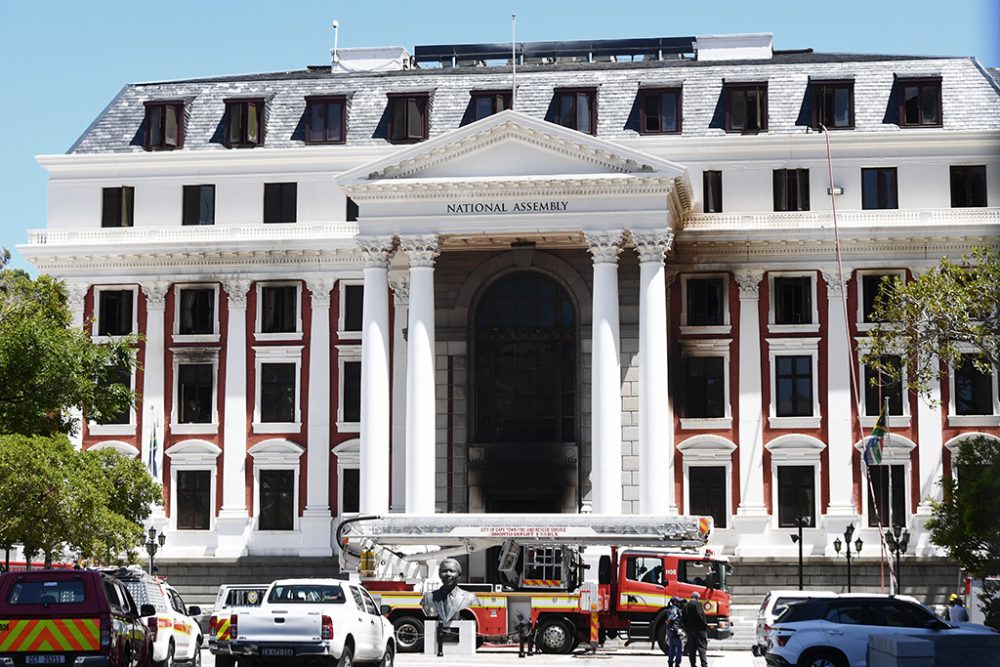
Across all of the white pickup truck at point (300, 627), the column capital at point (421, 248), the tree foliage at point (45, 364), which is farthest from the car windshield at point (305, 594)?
the column capital at point (421, 248)

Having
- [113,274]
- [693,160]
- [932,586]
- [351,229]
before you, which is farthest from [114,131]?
[932,586]

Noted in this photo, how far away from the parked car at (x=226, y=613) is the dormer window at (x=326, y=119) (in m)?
29.0

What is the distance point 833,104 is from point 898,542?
747 inches

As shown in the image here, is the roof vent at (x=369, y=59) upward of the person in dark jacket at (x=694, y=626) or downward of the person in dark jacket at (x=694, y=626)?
upward

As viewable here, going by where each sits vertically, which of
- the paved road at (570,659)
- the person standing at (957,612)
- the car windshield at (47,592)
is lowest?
the paved road at (570,659)

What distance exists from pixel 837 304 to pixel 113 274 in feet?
93.3

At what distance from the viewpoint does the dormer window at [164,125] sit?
70.7 m

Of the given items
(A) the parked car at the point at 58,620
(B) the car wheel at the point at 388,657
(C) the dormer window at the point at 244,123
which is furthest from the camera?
(C) the dormer window at the point at 244,123

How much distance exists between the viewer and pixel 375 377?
61656 mm

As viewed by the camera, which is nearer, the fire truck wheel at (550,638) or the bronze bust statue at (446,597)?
the bronze bust statue at (446,597)

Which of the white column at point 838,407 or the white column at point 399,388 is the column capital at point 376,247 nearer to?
the white column at point 399,388

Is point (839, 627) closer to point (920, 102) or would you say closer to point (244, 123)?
point (920, 102)

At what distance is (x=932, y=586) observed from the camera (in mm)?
62875

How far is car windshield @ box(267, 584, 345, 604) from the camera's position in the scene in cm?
3350
